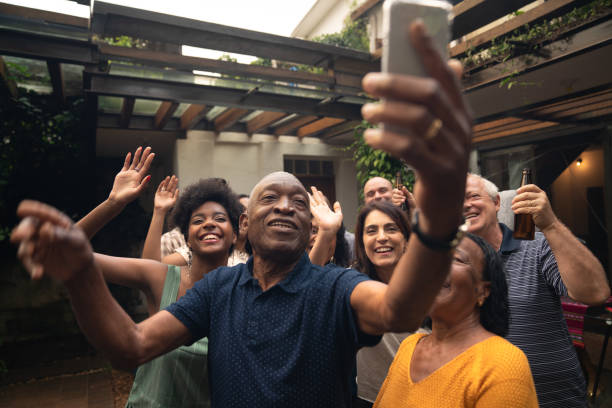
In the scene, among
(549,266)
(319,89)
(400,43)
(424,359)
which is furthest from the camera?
(319,89)

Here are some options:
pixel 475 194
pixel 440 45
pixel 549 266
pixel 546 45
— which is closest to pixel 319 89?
pixel 546 45

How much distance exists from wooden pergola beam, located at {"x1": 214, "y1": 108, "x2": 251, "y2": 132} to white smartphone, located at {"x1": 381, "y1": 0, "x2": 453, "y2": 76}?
5601 mm

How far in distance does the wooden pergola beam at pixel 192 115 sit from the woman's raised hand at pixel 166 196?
11.6 feet

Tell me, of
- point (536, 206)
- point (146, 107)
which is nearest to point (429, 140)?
point (536, 206)

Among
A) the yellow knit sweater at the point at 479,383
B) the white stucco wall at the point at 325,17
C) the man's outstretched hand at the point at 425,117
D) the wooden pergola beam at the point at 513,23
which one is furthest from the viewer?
the white stucco wall at the point at 325,17

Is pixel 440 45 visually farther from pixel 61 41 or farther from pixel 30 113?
pixel 30 113

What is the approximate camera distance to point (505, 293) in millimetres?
1746

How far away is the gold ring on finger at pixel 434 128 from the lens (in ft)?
2.52

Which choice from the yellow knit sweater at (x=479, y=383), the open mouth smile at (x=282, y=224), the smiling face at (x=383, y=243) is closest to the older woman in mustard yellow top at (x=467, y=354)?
the yellow knit sweater at (x=479, y=383)

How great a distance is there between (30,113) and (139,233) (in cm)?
300

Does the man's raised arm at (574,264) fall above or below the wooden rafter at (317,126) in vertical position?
below

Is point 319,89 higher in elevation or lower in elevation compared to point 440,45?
higher

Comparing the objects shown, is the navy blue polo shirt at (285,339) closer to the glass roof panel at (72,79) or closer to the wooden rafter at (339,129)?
the wooden rafter at (339,129)

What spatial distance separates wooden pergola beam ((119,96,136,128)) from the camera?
18.4 feet
